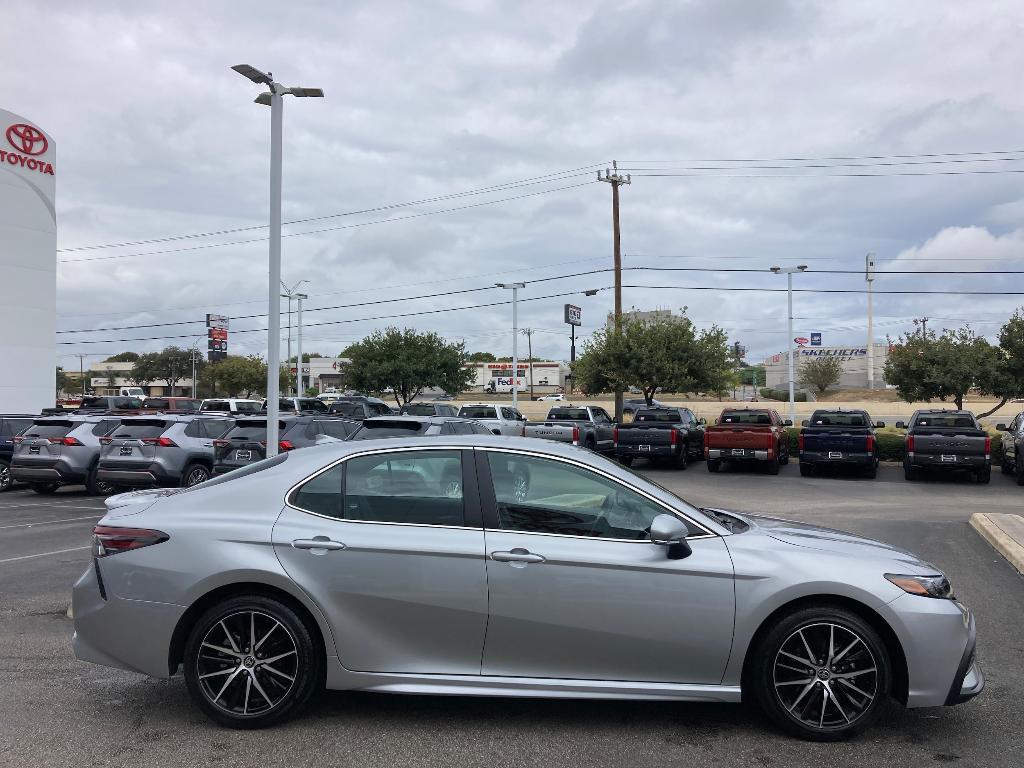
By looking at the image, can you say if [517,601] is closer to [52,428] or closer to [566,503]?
[566,503]

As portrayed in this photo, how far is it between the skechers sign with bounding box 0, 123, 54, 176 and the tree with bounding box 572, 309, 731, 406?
2403 centimetres

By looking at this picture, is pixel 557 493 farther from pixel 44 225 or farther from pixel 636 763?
pixel 44 225

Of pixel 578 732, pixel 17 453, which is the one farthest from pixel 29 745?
pixel 17 453

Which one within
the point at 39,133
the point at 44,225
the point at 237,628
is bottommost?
the point at 237,628

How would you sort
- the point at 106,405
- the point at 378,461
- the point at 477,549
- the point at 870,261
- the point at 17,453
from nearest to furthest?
the point at 477,549 < the point at 378,461 < the point at 17,453 < the point at 106,405 < the point at 870,261

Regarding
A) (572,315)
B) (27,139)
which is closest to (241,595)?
(27,139)

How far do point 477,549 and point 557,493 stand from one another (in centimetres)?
56

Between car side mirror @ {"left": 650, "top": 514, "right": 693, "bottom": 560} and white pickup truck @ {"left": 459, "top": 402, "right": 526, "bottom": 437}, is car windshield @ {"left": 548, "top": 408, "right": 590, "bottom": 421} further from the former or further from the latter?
car side mirror @ {"left": 650, "top": 514, "right": 693, "bottom": 560}

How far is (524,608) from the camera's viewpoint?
14.5 feet

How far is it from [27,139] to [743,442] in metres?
31.4

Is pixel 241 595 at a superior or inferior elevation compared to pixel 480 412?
inferior

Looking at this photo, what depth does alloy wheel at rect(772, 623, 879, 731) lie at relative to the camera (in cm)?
444

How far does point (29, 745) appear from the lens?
434 centimetres

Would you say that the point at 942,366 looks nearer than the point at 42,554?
No
